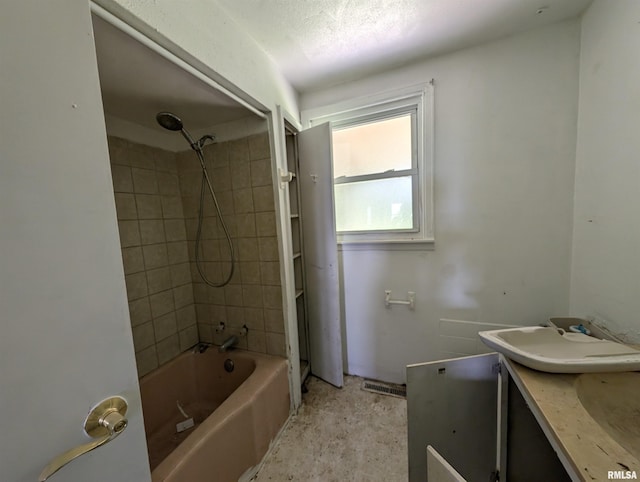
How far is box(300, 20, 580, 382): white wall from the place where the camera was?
1.32 m

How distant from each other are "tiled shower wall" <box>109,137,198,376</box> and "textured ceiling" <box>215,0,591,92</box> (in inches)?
42.0

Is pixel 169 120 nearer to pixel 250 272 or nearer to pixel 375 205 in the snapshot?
pixel 250 272

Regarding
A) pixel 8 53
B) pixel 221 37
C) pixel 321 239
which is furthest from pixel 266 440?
pixel 221 37

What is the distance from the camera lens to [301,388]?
182 centimetres

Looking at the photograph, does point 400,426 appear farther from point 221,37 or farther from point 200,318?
point 221,37

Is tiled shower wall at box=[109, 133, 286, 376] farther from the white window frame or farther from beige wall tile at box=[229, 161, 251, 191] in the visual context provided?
the white window frame

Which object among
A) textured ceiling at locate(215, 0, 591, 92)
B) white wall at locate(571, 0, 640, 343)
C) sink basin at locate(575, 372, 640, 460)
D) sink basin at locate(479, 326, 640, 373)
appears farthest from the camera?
textured ceiling at locate(215, 0, 591, 92)

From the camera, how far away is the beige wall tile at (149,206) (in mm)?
1562

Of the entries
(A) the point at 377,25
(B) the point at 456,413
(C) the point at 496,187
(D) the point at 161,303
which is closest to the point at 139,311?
(D) the point at 161,303

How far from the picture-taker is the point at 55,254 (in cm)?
A: 48

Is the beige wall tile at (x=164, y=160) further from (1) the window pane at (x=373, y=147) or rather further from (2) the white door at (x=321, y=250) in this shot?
(1) the window pane at (x=373, y=147)

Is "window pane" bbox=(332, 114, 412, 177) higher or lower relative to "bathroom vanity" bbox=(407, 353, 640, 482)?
higher

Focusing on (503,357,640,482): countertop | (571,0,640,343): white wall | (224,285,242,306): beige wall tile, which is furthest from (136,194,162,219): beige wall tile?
(571,0,640,343): white wall

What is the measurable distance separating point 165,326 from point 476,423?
1.93 metres
